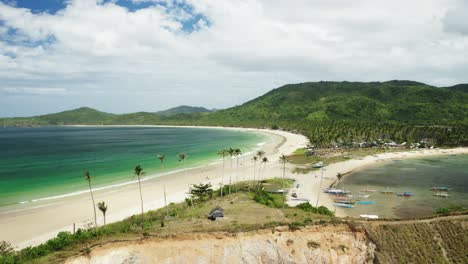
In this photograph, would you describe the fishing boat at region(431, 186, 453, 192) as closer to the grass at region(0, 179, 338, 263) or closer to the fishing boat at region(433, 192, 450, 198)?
the fishing boat at region(433, 192, 450, 198)

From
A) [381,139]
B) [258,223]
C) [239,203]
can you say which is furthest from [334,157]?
[258,223]

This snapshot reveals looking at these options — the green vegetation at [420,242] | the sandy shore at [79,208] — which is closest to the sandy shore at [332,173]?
the sandy shore at [79,208]

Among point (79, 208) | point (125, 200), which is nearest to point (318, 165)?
point (125, 200)

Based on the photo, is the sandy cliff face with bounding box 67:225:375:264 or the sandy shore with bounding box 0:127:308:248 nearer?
the sandy cliff face with bounding box 67:225:375:264

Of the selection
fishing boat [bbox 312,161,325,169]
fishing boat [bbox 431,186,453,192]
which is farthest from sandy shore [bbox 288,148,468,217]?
fishing boat [bbox 431,186,453,192]

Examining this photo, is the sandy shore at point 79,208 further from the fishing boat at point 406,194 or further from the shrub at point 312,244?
the shrub at point 312,244

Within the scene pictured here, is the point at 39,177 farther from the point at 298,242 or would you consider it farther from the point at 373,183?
the point at 373,183
